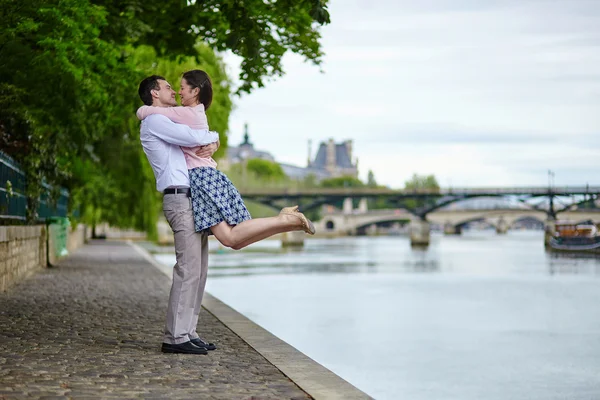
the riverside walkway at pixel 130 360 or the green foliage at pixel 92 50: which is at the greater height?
the green foliage at pixel 92 50

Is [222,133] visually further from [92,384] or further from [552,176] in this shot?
[552,176]

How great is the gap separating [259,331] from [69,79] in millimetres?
5638

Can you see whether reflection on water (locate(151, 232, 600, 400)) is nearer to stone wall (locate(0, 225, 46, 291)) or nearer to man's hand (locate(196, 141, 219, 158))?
stone wall (locate(0, 225, 46, 291))

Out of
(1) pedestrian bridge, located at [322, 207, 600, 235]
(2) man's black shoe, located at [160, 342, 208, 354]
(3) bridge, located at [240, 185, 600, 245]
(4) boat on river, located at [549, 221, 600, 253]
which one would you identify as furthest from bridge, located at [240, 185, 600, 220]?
Answer: (2) man's black shoe, located at [160, 342, 208, 354]

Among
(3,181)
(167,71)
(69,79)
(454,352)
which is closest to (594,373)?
(454,352)

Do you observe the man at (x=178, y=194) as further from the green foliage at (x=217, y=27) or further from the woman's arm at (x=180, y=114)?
the green foliage at (x=217, y=27)

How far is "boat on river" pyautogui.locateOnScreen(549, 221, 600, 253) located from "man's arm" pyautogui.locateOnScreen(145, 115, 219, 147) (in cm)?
7656

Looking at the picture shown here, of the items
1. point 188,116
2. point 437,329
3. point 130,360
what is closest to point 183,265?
point 130,360

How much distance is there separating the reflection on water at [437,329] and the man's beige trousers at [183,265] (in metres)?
3.96

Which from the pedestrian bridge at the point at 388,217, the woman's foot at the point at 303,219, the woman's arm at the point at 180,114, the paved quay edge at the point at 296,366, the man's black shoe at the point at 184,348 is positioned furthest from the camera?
the pedestrian bridge at the point at 388,217

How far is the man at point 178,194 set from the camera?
6980mm

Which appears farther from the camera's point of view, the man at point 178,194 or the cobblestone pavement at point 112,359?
the man at point 178,194

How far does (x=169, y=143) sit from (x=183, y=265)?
867mm

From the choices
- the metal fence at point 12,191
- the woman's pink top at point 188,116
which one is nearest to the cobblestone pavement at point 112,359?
the woman's pink top at point 188,116
